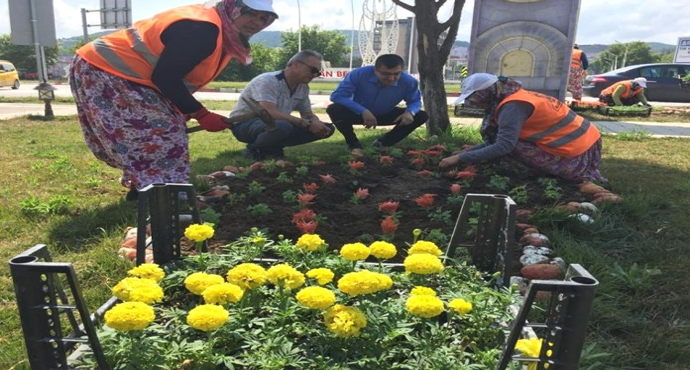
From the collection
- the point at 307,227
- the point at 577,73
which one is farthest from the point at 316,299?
the point at 577,73

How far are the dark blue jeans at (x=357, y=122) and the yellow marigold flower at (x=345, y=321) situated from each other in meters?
3.77

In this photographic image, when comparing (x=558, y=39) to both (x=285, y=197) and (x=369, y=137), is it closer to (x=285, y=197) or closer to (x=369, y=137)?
(x=369, y=137)

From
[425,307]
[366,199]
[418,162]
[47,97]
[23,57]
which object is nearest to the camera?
[425,307]

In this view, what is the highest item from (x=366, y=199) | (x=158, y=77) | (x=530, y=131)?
(x=158, y=77)

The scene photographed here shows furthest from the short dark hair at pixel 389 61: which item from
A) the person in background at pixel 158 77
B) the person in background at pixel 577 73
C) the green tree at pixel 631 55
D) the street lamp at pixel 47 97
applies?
the green tree at pixel 631 55

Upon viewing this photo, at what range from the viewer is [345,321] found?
1.25 meters

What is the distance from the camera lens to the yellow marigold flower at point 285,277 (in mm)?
1416

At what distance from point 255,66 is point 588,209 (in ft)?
159

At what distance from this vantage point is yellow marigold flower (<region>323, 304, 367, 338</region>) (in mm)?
1233

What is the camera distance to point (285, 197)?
10.4 feet

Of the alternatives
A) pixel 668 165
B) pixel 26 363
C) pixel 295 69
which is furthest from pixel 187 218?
pixel 668 165

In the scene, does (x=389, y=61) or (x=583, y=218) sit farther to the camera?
(x=389, y=61)

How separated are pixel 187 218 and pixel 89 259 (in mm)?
615

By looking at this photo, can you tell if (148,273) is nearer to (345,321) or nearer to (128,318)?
(128,318)
